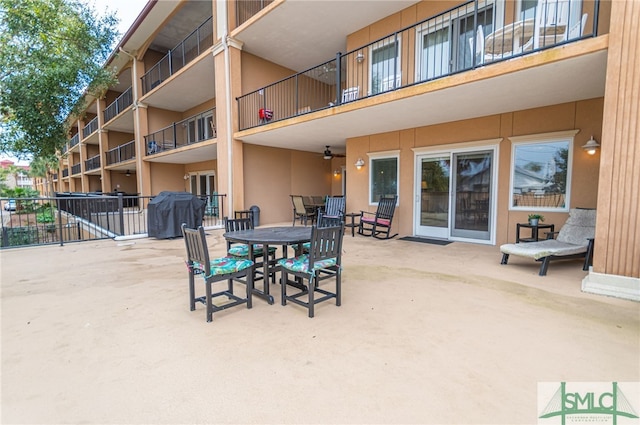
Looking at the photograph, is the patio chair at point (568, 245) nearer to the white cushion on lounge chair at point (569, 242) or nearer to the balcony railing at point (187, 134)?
the white cushion on lounge chair at point (569, 242)

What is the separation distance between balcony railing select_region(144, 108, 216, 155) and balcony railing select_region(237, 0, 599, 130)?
4355 mm

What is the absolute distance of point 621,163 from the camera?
3.14 metres

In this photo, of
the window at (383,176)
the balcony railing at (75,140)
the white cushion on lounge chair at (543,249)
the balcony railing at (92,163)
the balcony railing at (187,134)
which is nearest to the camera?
the white cushion on lounge chair at (543,249)

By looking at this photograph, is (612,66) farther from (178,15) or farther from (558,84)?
(178,15)

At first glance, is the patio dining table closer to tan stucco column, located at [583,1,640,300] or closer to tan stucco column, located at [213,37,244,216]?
tan stucco column, located at [583,1,640,300]

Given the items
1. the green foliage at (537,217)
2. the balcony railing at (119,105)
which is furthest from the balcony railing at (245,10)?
the balcony railing at (119,105)

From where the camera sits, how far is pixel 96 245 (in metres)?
6.18

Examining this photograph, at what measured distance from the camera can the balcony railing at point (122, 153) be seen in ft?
48.3

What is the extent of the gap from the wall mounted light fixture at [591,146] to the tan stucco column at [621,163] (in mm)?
1877

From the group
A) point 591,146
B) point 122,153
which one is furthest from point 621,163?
point 122,153

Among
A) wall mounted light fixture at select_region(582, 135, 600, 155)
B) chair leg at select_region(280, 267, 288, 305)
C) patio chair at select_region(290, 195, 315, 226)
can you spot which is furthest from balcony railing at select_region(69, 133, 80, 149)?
wall mounted light fixture at select_region(582, 135, 600, 155)

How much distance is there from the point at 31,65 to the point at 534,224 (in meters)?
13.0

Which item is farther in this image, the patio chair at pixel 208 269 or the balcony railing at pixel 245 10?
the balcony railing at pixel 245 10

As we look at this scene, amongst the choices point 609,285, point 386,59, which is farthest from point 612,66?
point 386,59
